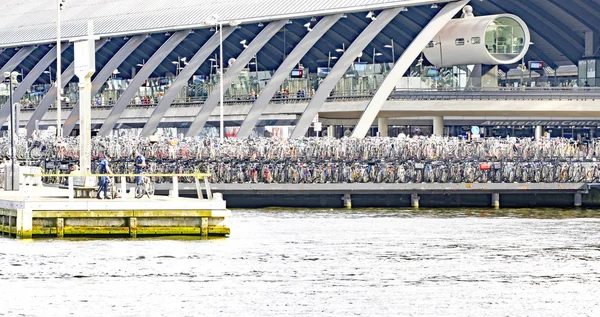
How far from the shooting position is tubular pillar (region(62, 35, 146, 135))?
92319 mm

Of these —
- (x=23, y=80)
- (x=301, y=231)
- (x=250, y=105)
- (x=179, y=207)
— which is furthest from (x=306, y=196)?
(x=23, y=80)

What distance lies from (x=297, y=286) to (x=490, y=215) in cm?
2122

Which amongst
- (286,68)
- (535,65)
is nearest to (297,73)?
(286,68)

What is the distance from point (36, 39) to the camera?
334 feet

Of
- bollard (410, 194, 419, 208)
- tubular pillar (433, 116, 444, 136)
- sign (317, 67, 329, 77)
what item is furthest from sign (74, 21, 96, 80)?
sign (317, 67, 329, 77)

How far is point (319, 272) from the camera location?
3469 centimetres

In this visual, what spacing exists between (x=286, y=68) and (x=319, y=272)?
157ft

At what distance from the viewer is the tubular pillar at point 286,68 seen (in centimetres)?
8112

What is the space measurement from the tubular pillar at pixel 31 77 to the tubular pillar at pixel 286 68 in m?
22.5

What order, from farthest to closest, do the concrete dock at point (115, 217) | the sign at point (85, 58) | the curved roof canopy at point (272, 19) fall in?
1. the curved roof canopy at point (272, 19)
2. the sign at point (85, 58)
3. the concrete dock at point (115, 217)

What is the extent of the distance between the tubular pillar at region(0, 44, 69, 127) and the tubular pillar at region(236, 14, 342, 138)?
22498 millimetres

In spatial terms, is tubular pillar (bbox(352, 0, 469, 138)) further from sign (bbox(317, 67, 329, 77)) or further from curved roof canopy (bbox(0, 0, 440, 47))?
sign (bbox(317, 67, 329, 77))

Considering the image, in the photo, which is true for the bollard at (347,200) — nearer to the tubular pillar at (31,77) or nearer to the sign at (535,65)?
the sign at (535,65)

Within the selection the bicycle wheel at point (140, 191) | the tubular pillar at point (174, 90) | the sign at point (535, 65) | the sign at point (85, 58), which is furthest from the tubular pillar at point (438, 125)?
the bicycle wheel at point (140, 191)
